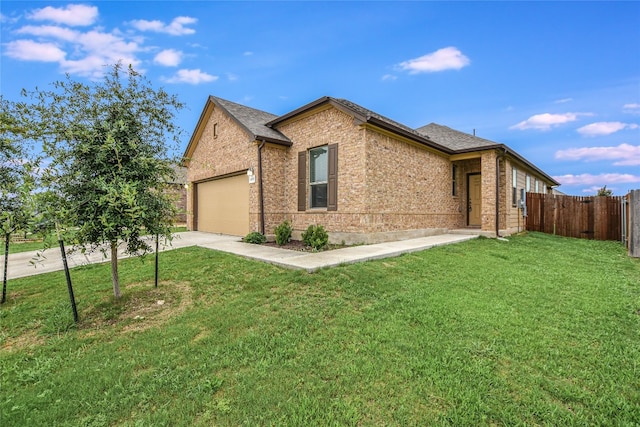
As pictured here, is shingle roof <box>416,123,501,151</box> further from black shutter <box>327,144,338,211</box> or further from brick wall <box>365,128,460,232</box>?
black shutter <box>327,144,338,211</box>

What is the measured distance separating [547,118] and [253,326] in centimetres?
2739

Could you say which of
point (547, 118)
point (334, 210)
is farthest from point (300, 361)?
point (547, 118)

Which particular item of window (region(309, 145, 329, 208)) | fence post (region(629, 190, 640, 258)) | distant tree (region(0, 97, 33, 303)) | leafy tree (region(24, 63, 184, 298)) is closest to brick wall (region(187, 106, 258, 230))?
window (region(309, 145, 329, 208))

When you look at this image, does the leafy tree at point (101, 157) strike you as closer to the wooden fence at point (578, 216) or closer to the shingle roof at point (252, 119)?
the shingle roof at point (252, 119)

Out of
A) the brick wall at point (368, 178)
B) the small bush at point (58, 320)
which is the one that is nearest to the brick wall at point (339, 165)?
the brick wall at point (368, 178)

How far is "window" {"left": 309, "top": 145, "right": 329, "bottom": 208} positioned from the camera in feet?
31.5

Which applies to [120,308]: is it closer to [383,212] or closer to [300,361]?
[300,361]

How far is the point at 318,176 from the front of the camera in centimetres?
982

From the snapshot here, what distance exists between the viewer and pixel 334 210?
9180 millimetres

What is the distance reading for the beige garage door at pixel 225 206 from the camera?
36.4ft

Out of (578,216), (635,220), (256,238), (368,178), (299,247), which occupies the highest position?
(368,178)

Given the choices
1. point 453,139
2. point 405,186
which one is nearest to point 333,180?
point 405,186

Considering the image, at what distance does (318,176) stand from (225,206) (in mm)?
4737

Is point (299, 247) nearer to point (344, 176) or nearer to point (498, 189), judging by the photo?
point (344, 176)
